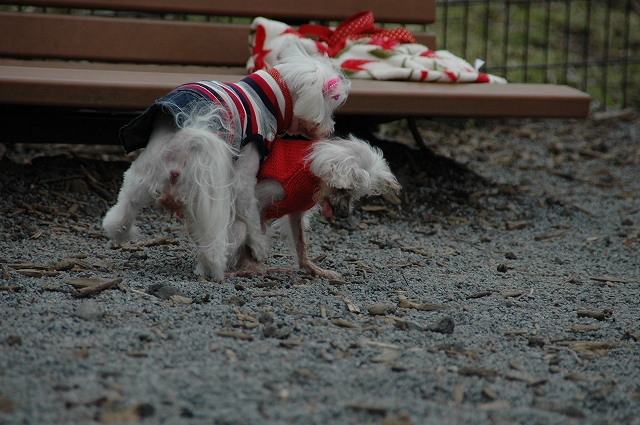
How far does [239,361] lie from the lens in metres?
1.90

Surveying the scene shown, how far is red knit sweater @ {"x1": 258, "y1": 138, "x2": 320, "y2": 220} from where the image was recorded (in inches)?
107

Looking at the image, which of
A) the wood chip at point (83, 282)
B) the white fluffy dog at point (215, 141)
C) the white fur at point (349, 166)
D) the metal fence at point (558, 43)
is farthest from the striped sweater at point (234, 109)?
the metal fence at point (558, 43)

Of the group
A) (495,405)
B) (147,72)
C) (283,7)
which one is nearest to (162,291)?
(495,405)

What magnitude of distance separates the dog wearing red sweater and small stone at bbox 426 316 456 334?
0.64 metres

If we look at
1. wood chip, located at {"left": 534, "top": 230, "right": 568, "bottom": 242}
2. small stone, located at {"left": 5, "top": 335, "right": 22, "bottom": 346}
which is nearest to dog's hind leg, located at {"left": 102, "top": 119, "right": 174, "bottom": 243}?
small stone, located at {"left": 5, "top": 335, "right": 22, "bottom": 346}

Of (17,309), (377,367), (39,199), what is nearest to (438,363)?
(377,367)

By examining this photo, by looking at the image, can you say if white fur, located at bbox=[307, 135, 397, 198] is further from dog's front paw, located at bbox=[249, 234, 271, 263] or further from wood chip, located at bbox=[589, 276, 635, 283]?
wood chip, located at bbox=[589, 276, 635, 283]

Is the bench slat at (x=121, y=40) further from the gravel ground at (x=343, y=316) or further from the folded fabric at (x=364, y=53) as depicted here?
the gravel ground at (x=343, y=316)

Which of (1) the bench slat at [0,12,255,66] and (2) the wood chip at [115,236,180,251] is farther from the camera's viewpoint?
(1) the bench slat at [0,12,255,66]

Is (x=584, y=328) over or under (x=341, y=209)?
under

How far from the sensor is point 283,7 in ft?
15.6

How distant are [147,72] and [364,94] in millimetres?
1352

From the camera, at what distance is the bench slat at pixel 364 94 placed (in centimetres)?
342

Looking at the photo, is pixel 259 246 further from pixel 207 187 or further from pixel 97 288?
pixel 97 288
